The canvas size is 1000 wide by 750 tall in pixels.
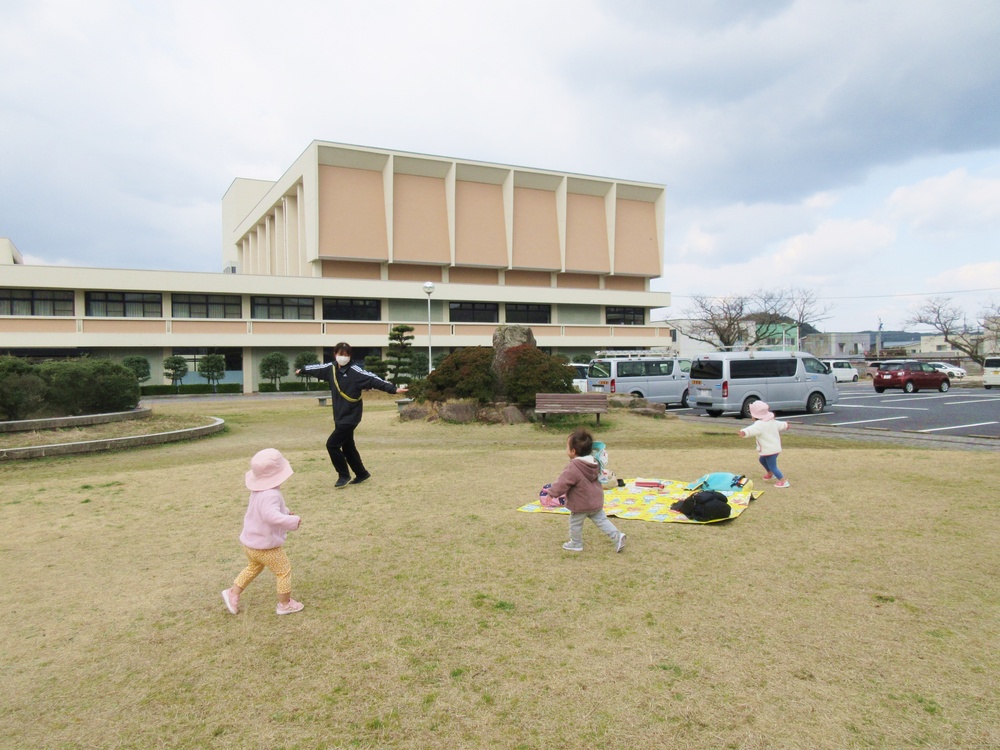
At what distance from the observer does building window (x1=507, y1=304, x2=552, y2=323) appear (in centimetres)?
4169

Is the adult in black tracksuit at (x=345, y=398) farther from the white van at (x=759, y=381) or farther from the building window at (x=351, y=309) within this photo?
the building window at (x=351, y=309)

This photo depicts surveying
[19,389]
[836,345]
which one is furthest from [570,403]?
[836,345]

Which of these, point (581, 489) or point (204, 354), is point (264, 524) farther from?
point (204, 354)

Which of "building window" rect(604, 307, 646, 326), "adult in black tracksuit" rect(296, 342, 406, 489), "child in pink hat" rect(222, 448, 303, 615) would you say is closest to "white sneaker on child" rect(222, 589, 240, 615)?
"child in pink hat" rect(222, 448, 303, 615)

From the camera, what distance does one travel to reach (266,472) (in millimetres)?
3807

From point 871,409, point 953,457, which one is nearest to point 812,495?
point 953,457

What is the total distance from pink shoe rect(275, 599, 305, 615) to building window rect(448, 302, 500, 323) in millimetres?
35746

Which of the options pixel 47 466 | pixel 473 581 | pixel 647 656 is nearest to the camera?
pixel 647 656

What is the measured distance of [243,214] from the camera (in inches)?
2158

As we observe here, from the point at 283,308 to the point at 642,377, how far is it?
78.1 feet

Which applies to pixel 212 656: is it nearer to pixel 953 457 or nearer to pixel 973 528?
pixel 973 528

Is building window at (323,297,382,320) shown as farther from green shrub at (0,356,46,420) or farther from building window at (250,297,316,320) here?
green shrub at (0,356,46,420)

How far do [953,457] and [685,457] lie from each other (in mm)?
3739

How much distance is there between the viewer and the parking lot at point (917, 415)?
43.4 feet
